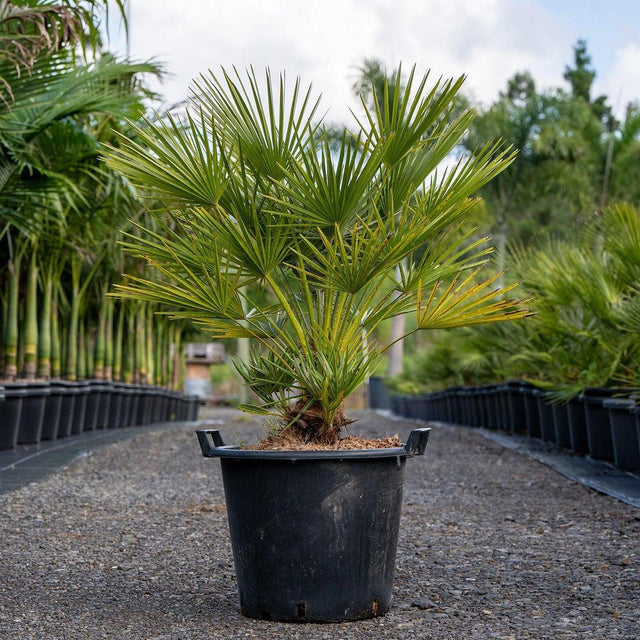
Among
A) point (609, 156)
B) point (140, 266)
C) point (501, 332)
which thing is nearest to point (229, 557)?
point (501, 332)

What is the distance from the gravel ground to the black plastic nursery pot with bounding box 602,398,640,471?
0.44m

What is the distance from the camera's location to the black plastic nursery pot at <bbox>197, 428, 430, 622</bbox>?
2711 mm

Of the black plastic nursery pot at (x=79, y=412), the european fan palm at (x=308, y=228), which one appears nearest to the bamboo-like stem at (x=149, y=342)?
the black plastic nursery pot at (x=79, y=412)

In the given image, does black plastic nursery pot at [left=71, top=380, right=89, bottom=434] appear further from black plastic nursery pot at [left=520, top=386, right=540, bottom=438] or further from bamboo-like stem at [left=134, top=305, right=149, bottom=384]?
black plastic nursery pot at [left=520, top=386, right=540, bottom=438]

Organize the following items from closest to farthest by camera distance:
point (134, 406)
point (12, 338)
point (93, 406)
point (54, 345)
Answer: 1. point (12, 338)
2. point (54, 345)
3. point (93, 406)
4. point (134, 406)

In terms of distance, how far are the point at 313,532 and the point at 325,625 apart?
0.91 ft

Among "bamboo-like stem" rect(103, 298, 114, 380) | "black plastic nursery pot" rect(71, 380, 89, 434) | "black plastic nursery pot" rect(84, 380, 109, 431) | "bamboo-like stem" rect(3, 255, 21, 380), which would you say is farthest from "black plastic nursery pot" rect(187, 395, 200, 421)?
"bamboo-like stem" rect(3, 255, 21, 380)

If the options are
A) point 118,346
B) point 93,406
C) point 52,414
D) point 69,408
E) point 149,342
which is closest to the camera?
point 52,414

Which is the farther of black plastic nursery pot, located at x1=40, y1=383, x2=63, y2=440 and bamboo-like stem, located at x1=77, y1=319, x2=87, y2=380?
bamboo-like stem, located at x1=77, y1=319, x2=87, y2=380

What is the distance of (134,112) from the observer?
6.70m

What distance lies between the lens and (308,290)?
2977 millimetres

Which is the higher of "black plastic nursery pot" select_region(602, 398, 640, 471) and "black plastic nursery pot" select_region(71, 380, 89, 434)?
"black plastic nursery pot" select_region(71, 380, 89, 434)

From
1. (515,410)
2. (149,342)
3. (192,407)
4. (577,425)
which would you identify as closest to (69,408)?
(149,342)

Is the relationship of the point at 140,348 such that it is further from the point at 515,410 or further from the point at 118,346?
the point at 515,410
